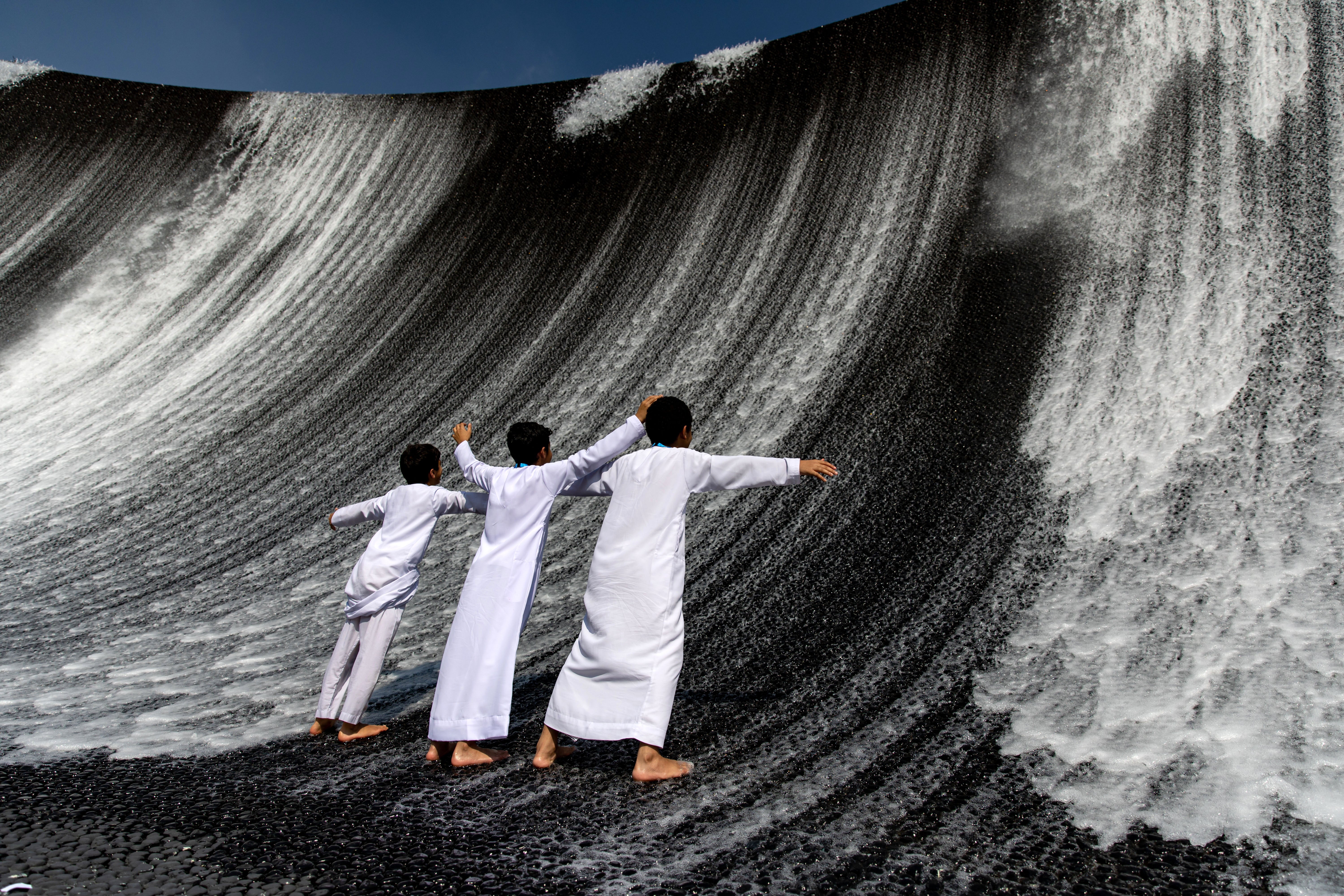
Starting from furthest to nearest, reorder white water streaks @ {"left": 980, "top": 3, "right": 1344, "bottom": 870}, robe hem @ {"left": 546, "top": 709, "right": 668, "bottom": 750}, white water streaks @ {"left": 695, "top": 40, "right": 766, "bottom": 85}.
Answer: white water streaks @ {"left": 695, "top": 40, "right": 766, "bottom": 85}
white water streaks @ {"left": 980, "top": 3, "right": 1344, "bottom": 870}
robe hem @ {"left": 546, "top": 709, "right": 668, "bottom": 750}

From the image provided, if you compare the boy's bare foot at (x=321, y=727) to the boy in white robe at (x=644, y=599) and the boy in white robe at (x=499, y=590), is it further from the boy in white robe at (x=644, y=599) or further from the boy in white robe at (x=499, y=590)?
the boy in white robe at (x=644, y=599)

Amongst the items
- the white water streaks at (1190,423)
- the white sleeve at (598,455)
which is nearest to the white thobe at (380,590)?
the white sleeve at (598,455)

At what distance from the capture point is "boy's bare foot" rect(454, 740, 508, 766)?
2.25 meters

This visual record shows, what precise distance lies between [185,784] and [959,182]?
Result: 19.2 feet

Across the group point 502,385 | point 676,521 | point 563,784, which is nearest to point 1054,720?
point 676,521

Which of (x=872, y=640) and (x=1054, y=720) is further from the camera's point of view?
(x=872, y=640)

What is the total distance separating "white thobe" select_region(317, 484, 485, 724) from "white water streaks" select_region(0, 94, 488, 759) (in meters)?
0.32

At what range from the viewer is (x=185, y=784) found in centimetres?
216

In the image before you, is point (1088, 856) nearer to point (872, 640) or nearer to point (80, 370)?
point (872, 640)

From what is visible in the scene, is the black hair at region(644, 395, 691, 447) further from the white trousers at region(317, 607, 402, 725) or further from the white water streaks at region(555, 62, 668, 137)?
the white water streaks at region(555, 62, 668, 137)

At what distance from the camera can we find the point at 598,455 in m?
2.30

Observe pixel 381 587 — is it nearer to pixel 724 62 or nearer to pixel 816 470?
pixel 816 470

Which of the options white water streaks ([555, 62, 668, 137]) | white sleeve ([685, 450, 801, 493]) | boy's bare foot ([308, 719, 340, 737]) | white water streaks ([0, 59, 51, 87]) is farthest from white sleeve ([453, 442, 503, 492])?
white water streaks ([0, 59, 51, 87])

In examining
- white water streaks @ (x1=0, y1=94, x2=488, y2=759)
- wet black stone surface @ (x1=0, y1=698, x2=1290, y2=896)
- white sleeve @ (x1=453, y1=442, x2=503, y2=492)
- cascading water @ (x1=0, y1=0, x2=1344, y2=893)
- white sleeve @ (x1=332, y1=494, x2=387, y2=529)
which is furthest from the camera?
white water streaks @ (x1=0, y1=94, x2=488, y2=759)
